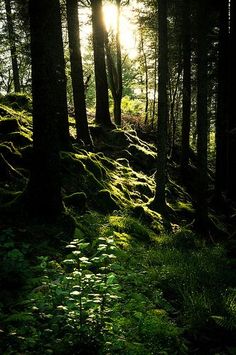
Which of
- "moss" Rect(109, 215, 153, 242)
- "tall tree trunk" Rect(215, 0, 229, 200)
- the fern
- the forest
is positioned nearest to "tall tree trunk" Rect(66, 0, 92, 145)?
the forest

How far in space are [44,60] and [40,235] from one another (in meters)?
3.21

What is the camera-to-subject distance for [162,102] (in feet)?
38.5

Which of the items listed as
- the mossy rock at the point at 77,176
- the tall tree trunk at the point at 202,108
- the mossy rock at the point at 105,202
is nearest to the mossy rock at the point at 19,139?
the mossy rock at the point at 77,176

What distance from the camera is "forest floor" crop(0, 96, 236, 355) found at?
150 inches

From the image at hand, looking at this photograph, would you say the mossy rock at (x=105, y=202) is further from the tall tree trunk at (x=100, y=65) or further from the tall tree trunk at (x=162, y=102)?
the tall tree trunk at (x=100, y=65)

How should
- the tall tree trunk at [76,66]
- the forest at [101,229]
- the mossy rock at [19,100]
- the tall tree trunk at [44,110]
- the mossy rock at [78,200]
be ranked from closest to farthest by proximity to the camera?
the forest at [101,229], the tall tree trunk at [44,110], the mossy rock at [78,200], the tall tree trunk at [76,66], the mossy rock at [19,100]

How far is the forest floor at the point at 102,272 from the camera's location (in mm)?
3807

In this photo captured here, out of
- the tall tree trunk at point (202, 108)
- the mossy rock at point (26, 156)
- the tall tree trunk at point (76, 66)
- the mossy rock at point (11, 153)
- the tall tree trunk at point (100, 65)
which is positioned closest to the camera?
the mossy rock at point (11, 153)

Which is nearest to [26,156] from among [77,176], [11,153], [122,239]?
[11,153]

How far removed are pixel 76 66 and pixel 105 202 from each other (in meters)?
5.24

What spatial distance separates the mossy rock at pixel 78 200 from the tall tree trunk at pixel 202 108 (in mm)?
4129

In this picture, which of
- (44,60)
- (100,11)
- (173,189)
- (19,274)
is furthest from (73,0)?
(19,274)

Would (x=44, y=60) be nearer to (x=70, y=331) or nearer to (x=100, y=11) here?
(x=70, y=331)

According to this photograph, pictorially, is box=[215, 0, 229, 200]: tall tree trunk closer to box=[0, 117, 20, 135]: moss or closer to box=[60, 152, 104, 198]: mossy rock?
box=[60, 152, 104, 198]: mossy rock
